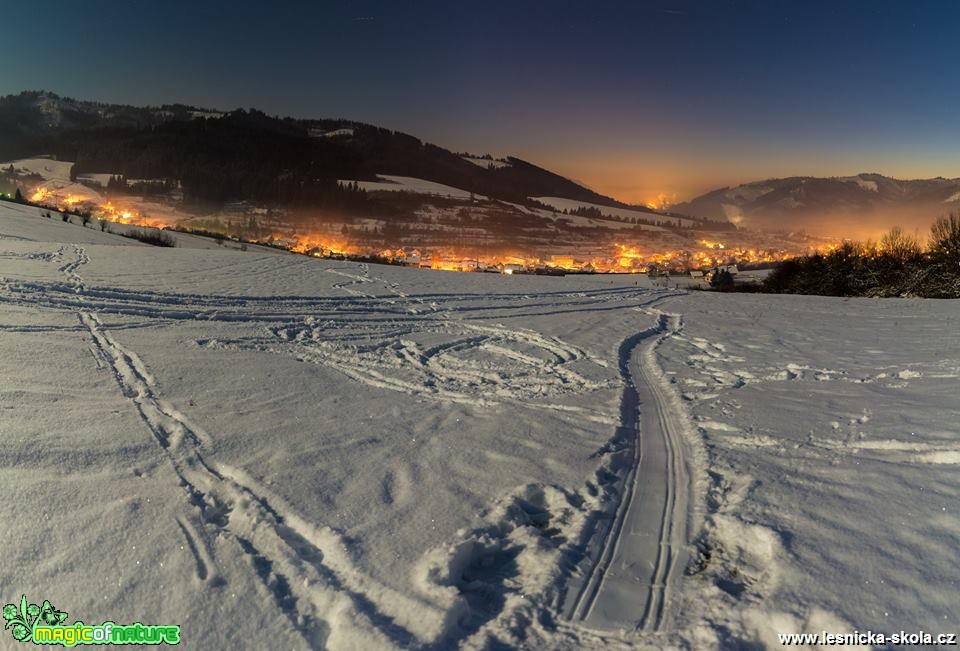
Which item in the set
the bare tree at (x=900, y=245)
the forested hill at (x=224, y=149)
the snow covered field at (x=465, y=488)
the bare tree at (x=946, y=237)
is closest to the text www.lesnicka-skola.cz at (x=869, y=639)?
the snow covered field at (x=465, y=488)

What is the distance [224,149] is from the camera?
421 ft

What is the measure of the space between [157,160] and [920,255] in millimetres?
Result: 137010

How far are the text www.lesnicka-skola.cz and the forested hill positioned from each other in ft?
395

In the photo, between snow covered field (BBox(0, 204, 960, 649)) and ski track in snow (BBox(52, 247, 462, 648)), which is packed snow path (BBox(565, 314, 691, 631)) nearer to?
snow covered field (BBox(0, 204, 960, 649))

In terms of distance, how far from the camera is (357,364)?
8.24 metres

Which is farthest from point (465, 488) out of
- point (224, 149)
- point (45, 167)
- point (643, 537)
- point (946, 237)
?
point (224, 149)

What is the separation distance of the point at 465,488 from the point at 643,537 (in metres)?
1.56

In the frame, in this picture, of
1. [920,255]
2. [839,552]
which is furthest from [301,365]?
[920,255]

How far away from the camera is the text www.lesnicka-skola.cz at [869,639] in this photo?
8.56 ft

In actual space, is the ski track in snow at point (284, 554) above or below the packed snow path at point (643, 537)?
below

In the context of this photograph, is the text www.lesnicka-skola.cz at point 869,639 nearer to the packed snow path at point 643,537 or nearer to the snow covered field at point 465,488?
the snow covered field at point 465,488

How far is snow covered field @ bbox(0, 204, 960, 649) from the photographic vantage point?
289 cm

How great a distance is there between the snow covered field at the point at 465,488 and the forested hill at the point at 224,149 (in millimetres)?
114456

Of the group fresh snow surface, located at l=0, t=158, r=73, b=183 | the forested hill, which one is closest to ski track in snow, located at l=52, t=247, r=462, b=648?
the forested hill
